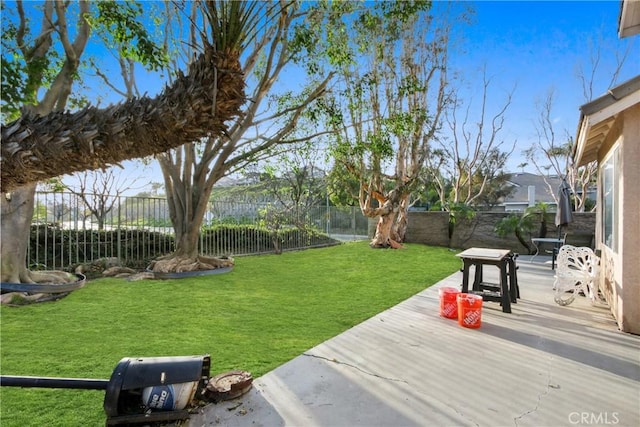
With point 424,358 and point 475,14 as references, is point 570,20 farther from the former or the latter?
point 424,358

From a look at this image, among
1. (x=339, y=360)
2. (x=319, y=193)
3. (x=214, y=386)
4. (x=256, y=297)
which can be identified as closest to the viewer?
(x=214, y=386)

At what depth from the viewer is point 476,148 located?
64.8 feet

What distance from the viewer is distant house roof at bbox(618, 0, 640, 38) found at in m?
3.64

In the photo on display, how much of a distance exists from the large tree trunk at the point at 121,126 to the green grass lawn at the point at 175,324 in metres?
1.85

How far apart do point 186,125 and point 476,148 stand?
69.1 feet

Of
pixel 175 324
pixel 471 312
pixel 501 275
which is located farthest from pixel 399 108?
pixel 175 324

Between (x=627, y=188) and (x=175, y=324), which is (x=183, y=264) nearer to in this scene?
(x=175, y=324)

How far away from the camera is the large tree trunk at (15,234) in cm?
569

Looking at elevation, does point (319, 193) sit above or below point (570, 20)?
below

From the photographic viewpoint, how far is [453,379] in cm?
289

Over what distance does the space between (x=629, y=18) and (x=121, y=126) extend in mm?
5388

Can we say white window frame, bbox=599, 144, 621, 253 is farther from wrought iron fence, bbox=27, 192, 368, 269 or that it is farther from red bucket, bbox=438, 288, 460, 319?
wrought iron fence, bbox=27, 192, 368, 269

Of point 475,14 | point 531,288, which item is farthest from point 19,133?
point 475,14

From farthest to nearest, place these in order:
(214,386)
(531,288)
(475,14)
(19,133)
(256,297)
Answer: (475,14) < (531,288) < (256,297) < (214,386) < (19,133)
